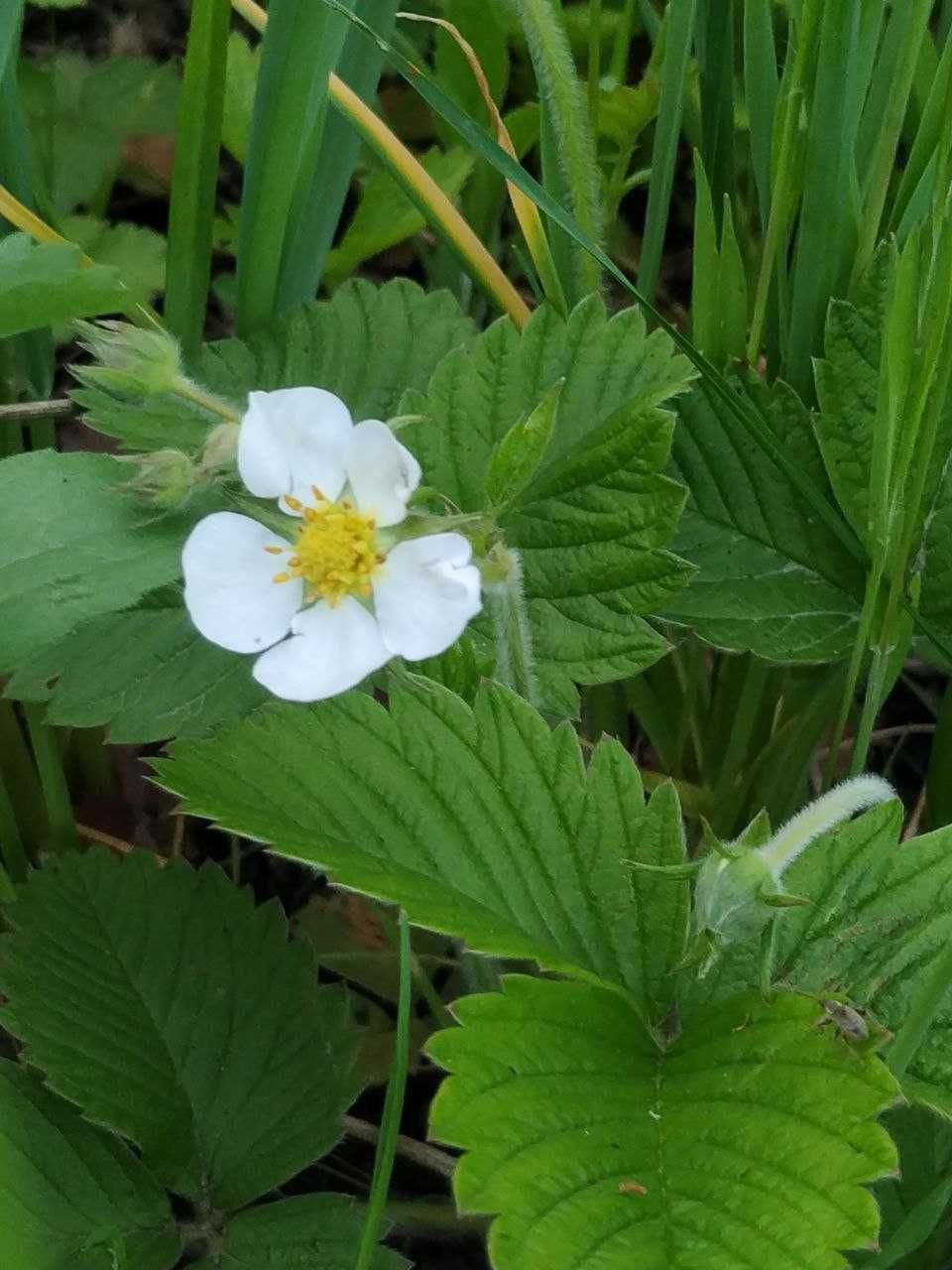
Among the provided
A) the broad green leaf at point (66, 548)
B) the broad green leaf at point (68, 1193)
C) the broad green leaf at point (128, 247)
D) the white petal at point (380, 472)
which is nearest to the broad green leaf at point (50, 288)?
the broad green leaf at point (66, 548)

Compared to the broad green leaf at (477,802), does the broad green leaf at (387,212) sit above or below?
above

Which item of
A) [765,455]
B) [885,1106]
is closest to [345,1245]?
[885,1106]

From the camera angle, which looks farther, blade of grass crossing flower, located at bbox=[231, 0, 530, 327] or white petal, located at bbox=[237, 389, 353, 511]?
blade of grass crossing flower, located at bbox=[231, 0, 530, 327]

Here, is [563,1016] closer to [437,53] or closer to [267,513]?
[267,513]

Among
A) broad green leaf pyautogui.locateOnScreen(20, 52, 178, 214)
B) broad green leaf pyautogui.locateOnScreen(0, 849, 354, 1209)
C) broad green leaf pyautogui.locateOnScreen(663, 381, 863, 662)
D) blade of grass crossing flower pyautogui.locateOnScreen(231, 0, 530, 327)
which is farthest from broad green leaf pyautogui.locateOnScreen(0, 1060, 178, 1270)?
broad green leaf pyautogui.locateOnScreen(20, 52, 178, 214)

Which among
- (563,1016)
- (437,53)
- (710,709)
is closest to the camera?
(563,1016)

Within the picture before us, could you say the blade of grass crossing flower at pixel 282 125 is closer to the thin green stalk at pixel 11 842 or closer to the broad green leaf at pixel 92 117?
the thin green stalk at pixel 11 842

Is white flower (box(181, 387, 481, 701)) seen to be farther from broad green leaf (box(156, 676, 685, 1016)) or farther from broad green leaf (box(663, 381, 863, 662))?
broad green leaf (box(663, 381, 863, 662))
